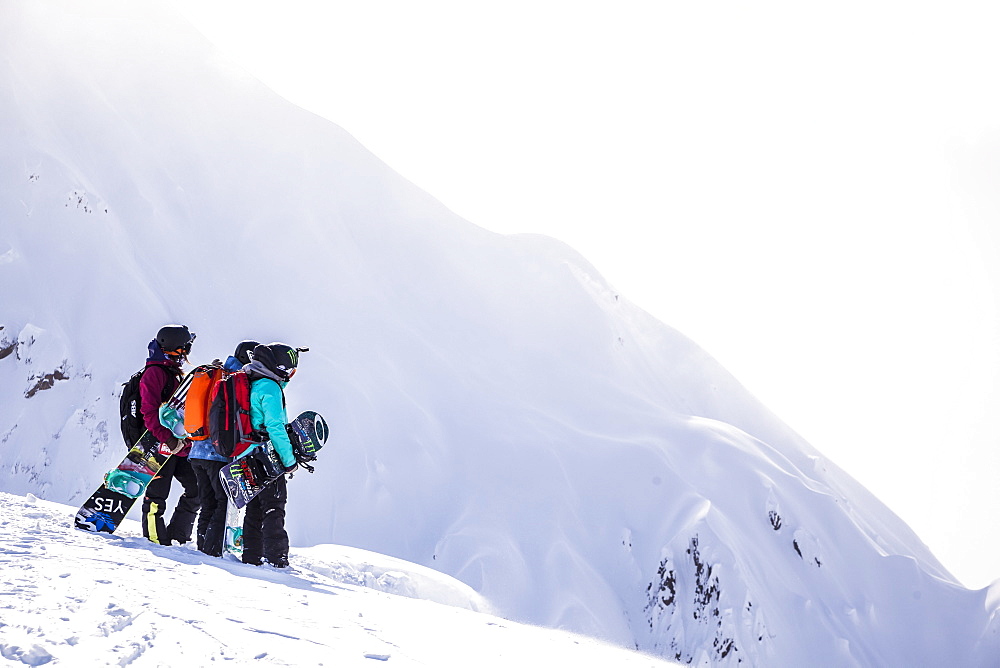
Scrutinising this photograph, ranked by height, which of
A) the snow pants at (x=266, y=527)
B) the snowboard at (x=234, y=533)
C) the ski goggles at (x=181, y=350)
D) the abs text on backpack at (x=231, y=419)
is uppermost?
the ski goggles at (x=181, y=350)

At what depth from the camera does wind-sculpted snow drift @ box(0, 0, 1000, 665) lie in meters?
23.6

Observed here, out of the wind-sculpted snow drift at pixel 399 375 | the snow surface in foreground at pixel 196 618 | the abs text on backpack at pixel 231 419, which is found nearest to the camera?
the snow surface in foreground at pixel 196 618

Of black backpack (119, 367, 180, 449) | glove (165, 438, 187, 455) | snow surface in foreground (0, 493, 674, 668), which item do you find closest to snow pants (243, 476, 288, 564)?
snow surface in foreground (0, 493, 674, 668)

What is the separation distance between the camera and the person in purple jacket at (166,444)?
24.3 ft

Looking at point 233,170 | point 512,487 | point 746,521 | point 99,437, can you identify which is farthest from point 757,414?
point 99,437

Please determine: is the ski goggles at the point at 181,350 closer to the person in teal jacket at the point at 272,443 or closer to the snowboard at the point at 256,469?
the person in teal jacket at the point at 272,443

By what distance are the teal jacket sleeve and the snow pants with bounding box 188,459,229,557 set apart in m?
0.63

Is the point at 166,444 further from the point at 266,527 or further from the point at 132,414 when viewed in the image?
the point at 266,527

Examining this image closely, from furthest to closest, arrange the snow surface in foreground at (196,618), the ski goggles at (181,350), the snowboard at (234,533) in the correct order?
the snowboard at (234,533) < the ski goggles at (181,350) < the snow surface in foreground at (196,618)

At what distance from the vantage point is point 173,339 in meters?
7.88

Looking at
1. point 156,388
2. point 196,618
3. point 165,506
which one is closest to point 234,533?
point 165,506

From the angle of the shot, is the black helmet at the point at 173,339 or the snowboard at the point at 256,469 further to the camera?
the black helmet at the point at 173,339

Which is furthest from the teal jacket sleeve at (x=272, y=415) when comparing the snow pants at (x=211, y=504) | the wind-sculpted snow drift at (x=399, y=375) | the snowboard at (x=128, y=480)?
the wind-sculpted snow drift at (x=399, y=375)

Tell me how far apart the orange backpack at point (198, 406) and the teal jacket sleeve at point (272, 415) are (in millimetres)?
489
